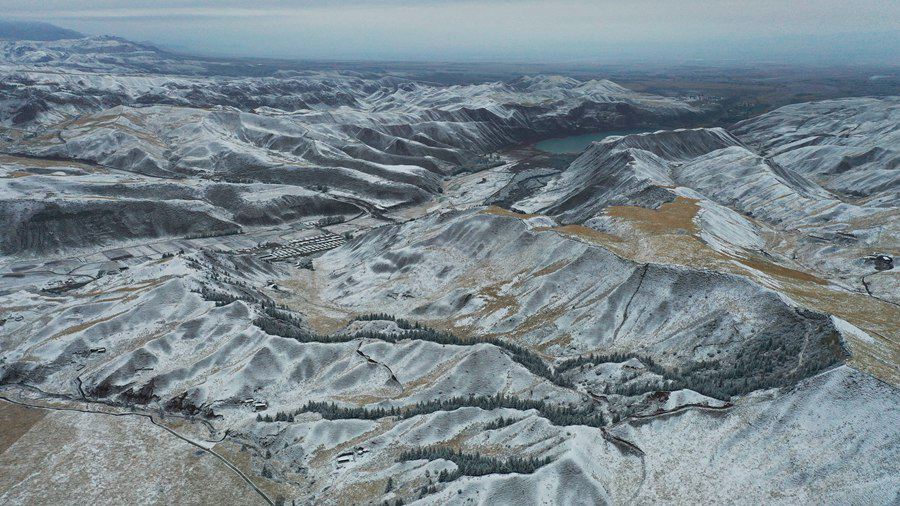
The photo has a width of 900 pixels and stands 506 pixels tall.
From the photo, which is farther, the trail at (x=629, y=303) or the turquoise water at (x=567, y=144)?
the turquoise water at (x=567, y=144)

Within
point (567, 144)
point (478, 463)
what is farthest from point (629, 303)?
point (567, 144)

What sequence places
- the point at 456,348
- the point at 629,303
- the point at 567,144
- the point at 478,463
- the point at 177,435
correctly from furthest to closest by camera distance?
the point at 567,144
the point at 629,303
the point at 456,348
the point at 177,435
the point at 478,463

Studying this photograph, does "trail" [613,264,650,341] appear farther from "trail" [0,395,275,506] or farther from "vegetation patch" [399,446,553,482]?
"trail" [0,395,275,506]

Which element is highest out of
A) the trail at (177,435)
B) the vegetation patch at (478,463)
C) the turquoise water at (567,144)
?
the turquoise water at (567,144)

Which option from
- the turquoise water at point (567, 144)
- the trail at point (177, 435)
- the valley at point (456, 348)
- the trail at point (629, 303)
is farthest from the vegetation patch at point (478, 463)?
the turquoise water at point (567, 144)

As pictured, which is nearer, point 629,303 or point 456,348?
point 456,348

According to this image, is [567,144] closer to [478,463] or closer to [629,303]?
[629,303]

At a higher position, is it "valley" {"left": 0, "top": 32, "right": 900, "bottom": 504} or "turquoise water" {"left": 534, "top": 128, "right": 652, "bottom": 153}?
"turquoise water" {"left": 534, "top": 128, "right": 652, "bottom": 153}

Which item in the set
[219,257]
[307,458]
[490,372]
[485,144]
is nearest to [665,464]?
Result: [490,372]

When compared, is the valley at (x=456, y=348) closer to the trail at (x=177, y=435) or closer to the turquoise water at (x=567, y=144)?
the trail at (x=177, y=435)

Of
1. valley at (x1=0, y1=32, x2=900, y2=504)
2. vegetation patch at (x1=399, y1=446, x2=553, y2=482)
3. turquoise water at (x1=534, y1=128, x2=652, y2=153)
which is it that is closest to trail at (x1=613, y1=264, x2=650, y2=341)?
valley at (x1=0, y1=32, x2=900, y2=504)

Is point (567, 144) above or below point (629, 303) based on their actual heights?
above

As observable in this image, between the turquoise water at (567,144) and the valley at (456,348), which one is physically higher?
the turquoise water at (567,144)

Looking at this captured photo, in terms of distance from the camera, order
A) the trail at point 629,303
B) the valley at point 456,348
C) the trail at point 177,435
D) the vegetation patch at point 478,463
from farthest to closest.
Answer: the trail at point 629,303
the trail at point 177,435
the valley at point 456,348
the vegetation patch at point 478,463
